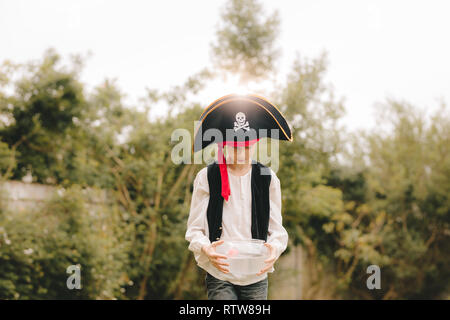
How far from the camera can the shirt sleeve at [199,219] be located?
6.82ft

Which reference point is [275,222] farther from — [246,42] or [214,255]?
[246,42]

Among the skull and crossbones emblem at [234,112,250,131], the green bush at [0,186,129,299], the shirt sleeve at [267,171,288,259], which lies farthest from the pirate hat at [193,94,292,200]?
the green bush at [0,186,129,299]

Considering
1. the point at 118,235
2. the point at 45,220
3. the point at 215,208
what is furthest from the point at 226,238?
the point at 118,235

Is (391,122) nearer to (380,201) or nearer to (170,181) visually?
(380,201)

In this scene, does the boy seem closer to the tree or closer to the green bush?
the green bush

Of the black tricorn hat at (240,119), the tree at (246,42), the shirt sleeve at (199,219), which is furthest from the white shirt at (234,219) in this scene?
the tree at (246,42)

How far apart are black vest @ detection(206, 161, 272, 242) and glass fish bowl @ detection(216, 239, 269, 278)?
0.24ft

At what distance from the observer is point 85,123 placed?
6.63 meters

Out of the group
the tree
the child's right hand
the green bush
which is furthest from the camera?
the tree

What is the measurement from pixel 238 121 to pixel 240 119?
14 mm

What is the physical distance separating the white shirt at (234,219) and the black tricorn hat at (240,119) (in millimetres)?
200

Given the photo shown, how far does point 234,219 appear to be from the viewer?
7.13ft

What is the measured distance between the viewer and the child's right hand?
6.55ft

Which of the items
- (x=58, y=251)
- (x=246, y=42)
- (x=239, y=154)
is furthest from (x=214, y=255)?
(x=246, y=42)
